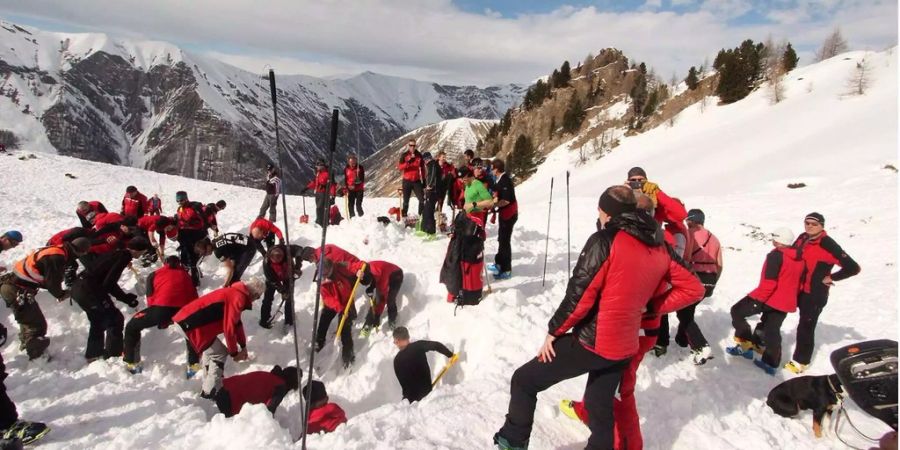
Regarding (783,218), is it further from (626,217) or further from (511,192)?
(626,217)

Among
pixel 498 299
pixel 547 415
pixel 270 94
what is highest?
pixel 270 94

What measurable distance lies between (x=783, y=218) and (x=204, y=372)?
16.5 meters

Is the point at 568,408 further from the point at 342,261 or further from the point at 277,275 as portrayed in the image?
the point at 277,275

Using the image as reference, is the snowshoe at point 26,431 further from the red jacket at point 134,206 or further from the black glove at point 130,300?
the red jacket at point 134,206

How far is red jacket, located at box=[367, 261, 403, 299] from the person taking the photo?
673 centimetres

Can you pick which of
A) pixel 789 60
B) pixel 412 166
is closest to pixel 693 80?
Result: pixel 789 60

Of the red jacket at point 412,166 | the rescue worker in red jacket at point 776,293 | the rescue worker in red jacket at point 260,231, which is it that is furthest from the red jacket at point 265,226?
the rescue worker in red jacket at point 776,293

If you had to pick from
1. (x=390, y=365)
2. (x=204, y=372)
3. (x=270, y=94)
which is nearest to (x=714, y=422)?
(x=390, y=365)

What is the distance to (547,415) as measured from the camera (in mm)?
4055

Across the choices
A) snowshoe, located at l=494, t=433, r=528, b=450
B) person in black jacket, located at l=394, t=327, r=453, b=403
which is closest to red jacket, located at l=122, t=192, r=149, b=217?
person in black jacket, located at l=394, t=327, r=453, b=403

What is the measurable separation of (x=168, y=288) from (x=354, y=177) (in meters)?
5.47

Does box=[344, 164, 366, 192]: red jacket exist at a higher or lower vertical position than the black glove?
higher

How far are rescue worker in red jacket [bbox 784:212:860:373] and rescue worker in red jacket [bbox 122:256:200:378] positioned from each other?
7.68 meters

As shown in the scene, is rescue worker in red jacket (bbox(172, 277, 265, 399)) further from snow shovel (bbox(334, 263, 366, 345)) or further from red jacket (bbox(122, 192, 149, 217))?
red jacket (bbox(122, 192, 149, 217))
